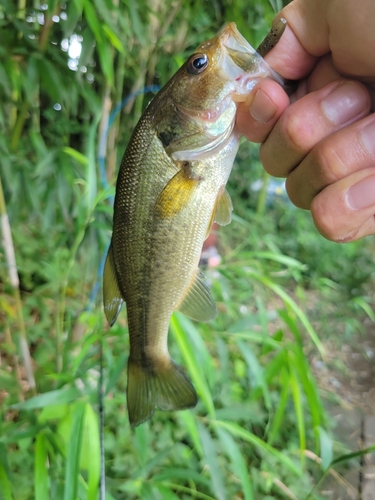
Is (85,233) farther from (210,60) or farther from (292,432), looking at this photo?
(292,432)

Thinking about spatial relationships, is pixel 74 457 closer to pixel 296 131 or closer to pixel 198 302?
pixel 198 302

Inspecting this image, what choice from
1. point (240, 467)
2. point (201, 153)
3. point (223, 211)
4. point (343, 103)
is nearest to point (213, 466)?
point (240, 467)

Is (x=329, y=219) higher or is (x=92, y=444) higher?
(x=329, y=219)

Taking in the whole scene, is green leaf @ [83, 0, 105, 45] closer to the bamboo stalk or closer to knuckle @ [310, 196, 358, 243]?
the bamboo stalk

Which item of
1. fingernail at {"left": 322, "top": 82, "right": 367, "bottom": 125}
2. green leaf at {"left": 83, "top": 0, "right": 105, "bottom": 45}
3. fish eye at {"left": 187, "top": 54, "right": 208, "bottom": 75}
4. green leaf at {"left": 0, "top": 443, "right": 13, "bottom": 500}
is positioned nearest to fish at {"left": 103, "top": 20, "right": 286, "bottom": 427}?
fish eye at {"left": 187, "top": 54, "right": 208, "bottom": 75}

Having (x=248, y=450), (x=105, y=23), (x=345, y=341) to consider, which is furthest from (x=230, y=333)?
(x=345, y=341)

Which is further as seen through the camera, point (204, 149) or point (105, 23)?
point (105, 23)
